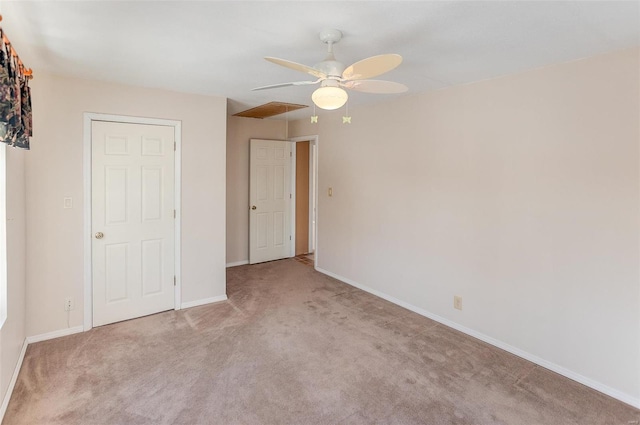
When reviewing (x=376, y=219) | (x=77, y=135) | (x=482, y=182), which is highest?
(x=77, y=135)

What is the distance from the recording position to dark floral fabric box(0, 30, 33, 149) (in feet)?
5.97

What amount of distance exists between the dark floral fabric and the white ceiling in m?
0.24

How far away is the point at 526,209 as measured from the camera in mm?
2846

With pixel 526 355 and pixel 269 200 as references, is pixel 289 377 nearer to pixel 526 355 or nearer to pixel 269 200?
pixel 526 355

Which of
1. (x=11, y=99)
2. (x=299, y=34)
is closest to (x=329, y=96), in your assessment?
(x=299, y=34)

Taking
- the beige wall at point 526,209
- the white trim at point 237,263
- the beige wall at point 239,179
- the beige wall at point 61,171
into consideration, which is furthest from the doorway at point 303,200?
the beige wall at point 61,171

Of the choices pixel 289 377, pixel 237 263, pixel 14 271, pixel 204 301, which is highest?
pixel 14 271

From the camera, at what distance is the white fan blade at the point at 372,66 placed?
1.74m

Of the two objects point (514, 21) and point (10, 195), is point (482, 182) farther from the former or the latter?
point (10, 195)

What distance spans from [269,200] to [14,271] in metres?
3.64

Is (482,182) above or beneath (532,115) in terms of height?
beneath

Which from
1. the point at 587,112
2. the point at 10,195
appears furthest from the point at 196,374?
the point at 587,112

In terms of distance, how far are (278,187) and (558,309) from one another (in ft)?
14.0

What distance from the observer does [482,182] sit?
315 cm
